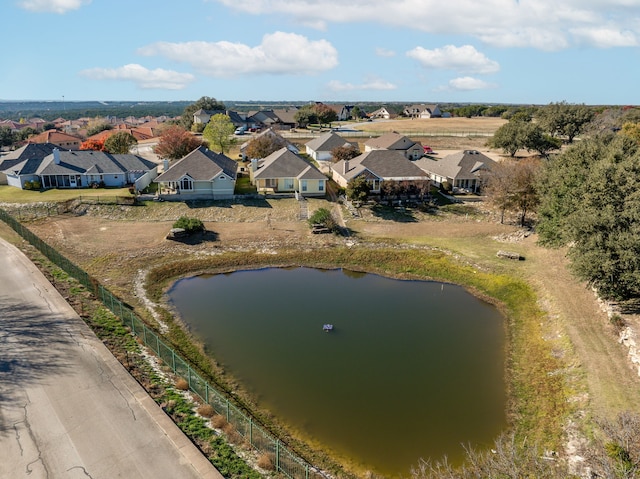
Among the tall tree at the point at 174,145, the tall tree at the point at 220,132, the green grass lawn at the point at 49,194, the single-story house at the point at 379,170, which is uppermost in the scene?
the tall tree at the point at 220,132

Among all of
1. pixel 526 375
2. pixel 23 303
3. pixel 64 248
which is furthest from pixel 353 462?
pixel 64 248

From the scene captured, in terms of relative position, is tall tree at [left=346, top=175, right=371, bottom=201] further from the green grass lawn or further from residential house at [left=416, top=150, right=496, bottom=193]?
the green grass lawn

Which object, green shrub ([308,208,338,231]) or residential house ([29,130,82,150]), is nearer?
Answer: green shrub ([308,208,338,231])

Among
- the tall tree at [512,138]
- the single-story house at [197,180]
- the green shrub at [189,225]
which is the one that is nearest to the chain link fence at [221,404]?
the green shrub at [189,225]

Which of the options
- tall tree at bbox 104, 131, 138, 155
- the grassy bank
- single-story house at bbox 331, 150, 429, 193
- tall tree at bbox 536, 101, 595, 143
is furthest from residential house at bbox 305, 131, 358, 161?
tall tree at bbox 536, 101, 595, 143

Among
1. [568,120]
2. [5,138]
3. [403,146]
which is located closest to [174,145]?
[403,146]

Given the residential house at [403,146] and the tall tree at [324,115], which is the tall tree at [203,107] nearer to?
the tall tree at [324,115]
